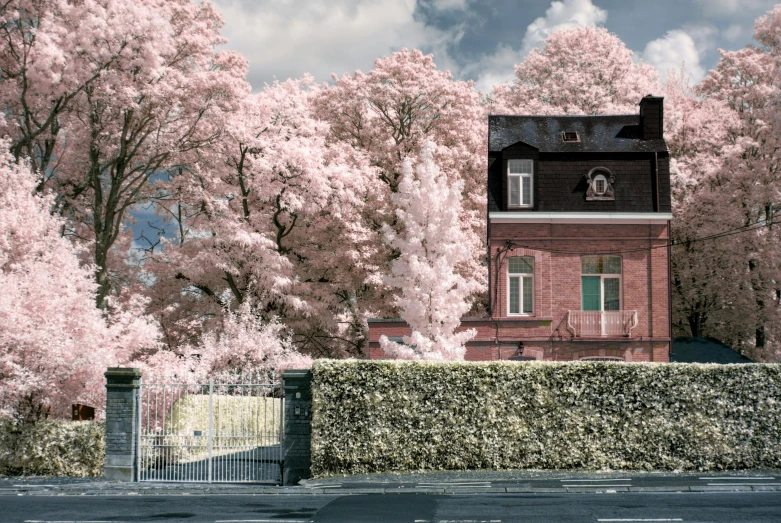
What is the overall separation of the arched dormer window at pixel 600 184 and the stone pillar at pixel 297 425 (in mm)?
17332

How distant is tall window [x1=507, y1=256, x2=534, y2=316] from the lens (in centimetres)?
3139

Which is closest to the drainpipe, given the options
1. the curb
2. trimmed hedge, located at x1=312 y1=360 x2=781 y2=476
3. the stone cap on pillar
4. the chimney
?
the chimney

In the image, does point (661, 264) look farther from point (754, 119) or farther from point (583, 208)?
point (754, 119)

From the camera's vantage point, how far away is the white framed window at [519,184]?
32000 millimetres

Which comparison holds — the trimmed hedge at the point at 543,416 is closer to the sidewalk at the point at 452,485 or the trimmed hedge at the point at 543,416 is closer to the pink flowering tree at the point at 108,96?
the sidewalk at the point at 452,485

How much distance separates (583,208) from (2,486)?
2237 cm

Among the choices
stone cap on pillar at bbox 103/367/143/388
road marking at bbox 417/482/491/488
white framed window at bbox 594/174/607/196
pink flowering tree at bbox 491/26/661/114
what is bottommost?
road marking at bbox 417/482/491/488

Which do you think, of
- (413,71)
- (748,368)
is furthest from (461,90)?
(748,368)

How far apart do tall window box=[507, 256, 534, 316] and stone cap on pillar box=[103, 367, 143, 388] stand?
16.6 m

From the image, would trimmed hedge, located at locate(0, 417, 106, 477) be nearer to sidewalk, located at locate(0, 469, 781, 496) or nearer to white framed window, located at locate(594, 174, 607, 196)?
sidewalk, located at locate(0, 469, 781, 496)

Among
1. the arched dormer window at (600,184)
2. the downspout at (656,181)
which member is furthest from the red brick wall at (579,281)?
the arched dormer window at (600,184)

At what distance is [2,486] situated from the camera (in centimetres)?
1777

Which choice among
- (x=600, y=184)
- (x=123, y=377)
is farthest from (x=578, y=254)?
(x=123, y=377)

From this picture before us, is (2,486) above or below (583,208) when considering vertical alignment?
below
